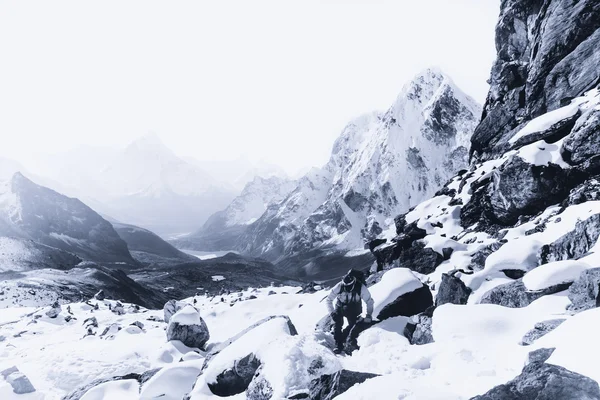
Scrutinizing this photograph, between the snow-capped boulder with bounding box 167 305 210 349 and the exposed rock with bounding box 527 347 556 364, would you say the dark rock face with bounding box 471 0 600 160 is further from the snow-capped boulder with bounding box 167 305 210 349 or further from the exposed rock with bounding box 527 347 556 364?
the snow-capped boulder with bounding box 167 305 210 349

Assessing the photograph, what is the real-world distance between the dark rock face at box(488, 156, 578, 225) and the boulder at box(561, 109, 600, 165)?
880mm

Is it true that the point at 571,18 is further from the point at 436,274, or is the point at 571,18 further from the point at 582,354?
the point at 582,354

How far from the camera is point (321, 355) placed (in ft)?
27.6

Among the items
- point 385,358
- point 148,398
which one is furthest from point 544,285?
point 148,398

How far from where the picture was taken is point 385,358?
9.88 meters

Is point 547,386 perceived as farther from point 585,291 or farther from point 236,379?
point 236,379

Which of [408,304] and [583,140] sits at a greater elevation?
[583,140]

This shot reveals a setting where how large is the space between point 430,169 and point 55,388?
573 feet

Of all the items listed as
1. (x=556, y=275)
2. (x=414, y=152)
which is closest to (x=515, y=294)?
(x=556, y=275)

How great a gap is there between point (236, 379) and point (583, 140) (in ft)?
67.7

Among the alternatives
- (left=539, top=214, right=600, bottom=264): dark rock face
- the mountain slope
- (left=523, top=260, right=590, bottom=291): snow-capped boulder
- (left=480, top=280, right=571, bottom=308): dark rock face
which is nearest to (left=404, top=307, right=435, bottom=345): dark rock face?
(left=480, top=280, right=571, bottom=308): dark rock face

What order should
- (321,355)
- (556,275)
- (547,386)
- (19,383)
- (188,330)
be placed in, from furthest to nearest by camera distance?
(188,330) < (19,383) < (556,275) < (321,355) < (547,386)

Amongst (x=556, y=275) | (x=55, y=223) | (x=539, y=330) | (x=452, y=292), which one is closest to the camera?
(x=539, y=330)

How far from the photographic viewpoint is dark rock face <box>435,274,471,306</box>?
13.2 m
